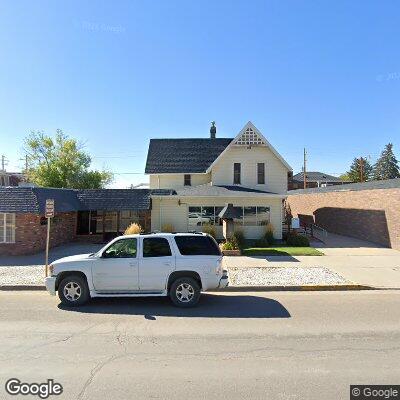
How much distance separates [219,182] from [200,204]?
296 cm

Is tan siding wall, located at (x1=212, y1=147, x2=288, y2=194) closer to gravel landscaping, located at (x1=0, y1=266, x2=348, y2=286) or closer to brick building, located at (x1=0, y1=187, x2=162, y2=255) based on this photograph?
brick building, located at (x1=0, y1=187, x2=162, y2=255)

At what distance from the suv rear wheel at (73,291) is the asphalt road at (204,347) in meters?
0.28

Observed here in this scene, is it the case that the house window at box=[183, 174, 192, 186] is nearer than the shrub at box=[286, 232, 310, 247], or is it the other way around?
the shrub at box=[286, 232, 310, 247]

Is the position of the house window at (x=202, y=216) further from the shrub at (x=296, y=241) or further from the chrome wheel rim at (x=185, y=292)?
the chrome wheel rim at (x=185, y=292)

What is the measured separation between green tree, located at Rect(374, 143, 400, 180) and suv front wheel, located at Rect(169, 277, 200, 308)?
7448 cm

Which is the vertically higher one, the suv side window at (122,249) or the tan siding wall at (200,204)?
the tan siding wall at (200,204)

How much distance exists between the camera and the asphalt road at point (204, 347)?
450 cm

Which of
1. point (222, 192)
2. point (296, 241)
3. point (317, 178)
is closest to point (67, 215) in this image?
point (222, 192)

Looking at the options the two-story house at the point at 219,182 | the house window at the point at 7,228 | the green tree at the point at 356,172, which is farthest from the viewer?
the green tree at the point at 356,172

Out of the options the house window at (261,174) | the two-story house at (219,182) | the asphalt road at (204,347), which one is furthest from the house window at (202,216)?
the asphalt road at (204,347)

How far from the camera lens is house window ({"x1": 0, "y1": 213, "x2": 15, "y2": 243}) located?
51.9 feet

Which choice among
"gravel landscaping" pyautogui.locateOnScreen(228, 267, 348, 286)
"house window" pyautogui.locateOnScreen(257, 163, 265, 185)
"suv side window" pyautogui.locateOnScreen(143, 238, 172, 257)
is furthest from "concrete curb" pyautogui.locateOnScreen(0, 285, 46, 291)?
"house window" pyautogui.locateOnScreen(257, 163, 265, 185)

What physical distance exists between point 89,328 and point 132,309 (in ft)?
4.78

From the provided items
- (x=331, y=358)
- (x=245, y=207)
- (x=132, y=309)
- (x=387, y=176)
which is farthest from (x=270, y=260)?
(x=387, y=176)
